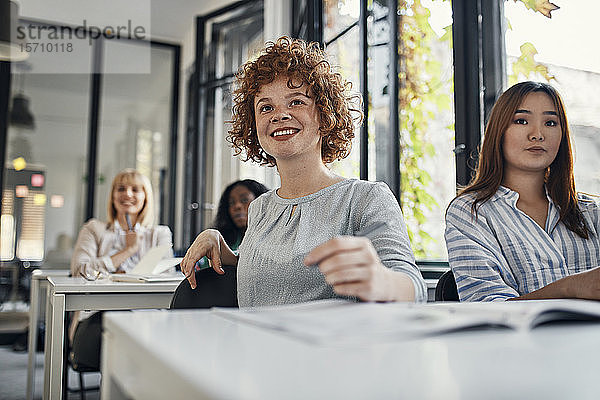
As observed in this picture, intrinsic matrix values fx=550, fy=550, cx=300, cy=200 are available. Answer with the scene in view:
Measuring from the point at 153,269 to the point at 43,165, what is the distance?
345 cm

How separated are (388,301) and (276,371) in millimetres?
423

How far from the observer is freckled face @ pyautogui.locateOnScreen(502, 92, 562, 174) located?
1.52 meters

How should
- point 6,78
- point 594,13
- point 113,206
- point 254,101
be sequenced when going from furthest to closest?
point 6,78
point 113,206
point 594,13
point 254,101

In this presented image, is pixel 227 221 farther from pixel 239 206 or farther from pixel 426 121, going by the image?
pixel 426 121

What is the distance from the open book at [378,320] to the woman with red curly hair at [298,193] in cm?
35

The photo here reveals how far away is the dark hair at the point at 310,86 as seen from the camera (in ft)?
4.55

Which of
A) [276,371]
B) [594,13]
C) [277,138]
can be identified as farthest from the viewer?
[594,13]

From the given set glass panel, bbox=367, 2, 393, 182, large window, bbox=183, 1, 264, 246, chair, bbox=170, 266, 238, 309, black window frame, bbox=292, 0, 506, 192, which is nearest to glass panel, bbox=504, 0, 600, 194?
black window frame, bbox=292, 0, 506, 192

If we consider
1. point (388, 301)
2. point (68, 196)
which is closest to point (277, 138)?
point (388, 301)

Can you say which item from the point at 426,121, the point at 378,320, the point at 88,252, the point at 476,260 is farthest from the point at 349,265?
the point at 88,252

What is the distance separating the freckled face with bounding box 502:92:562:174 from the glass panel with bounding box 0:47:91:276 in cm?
462

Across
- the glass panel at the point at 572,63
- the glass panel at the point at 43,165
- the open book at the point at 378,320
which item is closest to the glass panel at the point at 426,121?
the glass panel at the point at 572,63

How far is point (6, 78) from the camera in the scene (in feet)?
16.6

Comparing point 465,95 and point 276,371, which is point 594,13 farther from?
point 276,371
